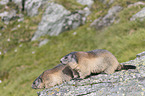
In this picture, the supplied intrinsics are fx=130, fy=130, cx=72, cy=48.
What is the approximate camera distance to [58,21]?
21828mm

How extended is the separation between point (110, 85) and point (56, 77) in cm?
393

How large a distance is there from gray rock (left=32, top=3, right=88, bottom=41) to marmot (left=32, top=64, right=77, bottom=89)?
1259 centimetres

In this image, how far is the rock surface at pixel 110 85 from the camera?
7.02m

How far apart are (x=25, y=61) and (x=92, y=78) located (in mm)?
12767

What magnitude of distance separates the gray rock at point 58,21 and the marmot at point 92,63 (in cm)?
1351

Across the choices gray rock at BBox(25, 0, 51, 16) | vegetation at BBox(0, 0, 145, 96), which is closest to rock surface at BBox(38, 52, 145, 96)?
vegetation at BBox(0, 0, 145, 96)

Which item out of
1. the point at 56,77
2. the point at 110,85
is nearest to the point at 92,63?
the point at 110,85

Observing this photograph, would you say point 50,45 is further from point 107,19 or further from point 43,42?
point 107,19

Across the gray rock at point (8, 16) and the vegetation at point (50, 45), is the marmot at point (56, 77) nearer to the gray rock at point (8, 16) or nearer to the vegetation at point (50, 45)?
the vegetation at point (50, 45)

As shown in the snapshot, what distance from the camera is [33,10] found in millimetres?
24016

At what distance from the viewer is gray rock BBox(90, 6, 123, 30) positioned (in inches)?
795

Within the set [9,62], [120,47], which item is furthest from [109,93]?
[9,62]

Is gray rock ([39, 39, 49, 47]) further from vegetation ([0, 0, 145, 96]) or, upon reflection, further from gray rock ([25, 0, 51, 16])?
gray rock ([25, 0, 51, 16])

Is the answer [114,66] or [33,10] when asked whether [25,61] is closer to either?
[33,10]
